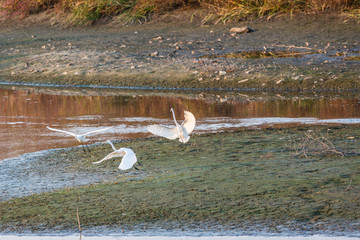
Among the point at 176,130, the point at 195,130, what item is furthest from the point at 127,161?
the point at 195,130

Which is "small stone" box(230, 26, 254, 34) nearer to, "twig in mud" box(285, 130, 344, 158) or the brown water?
the brown water

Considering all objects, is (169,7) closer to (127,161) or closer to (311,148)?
(311,148)

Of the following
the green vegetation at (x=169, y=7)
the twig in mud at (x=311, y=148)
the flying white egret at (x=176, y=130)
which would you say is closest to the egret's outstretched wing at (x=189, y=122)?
the flying white egret at (x=176, y=130)

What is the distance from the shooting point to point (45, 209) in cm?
498

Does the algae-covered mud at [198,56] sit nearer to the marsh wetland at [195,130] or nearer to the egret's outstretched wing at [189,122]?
the marsh wetland at [195,130]

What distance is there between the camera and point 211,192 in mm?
5160

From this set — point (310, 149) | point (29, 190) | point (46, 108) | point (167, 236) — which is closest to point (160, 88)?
point (46, 108)

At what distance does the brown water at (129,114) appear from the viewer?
27.5 ft

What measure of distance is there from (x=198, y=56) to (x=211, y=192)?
972 cm

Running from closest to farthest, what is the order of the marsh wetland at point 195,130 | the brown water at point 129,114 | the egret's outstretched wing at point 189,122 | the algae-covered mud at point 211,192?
the algae-covered mud at point 211,192 → the marsh wetland at point 195,130 → the egret's outstretched wing at point 189,122 → the brown water at point 129,114

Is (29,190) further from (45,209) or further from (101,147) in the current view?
(101,147)

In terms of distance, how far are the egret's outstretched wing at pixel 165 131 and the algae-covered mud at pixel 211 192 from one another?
0.32 meters

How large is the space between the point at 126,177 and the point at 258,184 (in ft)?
4.20

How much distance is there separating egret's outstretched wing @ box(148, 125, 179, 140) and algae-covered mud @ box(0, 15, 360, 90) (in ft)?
21.9
